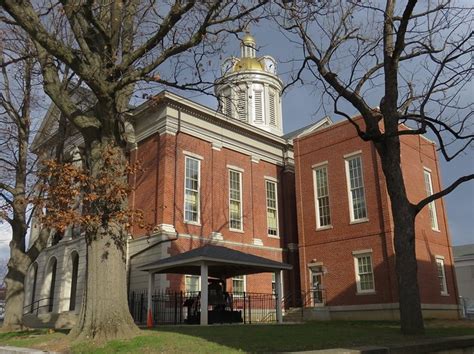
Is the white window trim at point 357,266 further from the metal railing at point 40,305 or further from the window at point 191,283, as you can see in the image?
the metal railing at point 40,305

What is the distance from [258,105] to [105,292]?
2810cm

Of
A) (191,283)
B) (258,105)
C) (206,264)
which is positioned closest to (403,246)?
(206,264)

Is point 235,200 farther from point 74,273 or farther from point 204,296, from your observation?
point 204,296

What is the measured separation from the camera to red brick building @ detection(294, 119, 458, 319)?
23.2 meters

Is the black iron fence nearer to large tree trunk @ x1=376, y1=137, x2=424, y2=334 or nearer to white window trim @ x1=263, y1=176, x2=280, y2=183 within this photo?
white window trim @ x1=263, y1=176, x2=280, y2=183

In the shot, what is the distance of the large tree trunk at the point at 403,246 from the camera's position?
36.0 feet

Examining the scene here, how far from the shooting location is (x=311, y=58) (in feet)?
45.2

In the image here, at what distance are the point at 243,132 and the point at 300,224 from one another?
20.9 ft

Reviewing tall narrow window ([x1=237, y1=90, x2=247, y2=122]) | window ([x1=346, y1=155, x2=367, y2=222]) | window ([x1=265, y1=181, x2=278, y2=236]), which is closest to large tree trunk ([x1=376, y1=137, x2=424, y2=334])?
tall narrow window ([x1=237, y1=90, x2=247, y2=122])

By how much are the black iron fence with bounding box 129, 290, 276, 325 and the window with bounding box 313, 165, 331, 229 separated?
565 centimetres

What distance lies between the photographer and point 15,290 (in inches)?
774

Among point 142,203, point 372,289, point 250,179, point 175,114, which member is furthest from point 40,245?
point 372,289

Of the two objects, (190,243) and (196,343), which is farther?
(190,243)

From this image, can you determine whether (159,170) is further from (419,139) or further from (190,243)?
(419,139)
